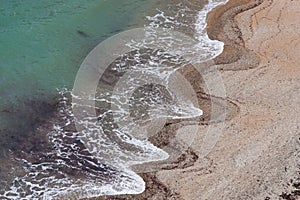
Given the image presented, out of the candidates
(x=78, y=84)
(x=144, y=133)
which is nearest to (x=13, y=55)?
(x=78, y=84)

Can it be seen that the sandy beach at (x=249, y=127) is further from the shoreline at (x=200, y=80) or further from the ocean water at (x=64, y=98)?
the ocean water at (x=64, y=98)

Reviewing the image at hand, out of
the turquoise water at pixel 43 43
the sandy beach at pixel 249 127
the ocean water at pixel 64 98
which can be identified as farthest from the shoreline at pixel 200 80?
the turquoise water at pixel 43 43

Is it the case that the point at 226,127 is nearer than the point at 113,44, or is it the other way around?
the point at 226,127

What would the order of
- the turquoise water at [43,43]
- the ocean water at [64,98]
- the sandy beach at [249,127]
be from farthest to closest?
the turquoise water at [43,43] < the ocean water at [64,98] < the sandy beach at [249,127]

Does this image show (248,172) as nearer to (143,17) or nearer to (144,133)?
(144,133)

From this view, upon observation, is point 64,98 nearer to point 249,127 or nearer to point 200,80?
point 200,80

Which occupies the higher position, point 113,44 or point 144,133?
point 113,44
